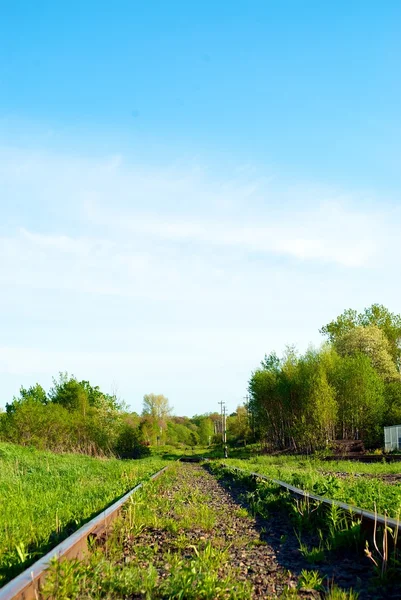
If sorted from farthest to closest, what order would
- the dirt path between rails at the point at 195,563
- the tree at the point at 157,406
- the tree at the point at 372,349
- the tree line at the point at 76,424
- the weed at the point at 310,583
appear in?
the tree at the point at 157,406
the tree at the point at 372,349
the tree line at the point at 76,424
the weed at the point at 310,583
the dirt path between rails at the point at 195,563

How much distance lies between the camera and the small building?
34.8 meters

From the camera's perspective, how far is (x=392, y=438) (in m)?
35.6

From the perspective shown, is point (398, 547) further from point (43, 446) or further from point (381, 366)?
point (381, 366)

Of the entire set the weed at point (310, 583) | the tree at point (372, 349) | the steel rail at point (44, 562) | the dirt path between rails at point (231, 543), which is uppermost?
the tree at point (372, 349)

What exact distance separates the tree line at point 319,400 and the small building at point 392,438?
2.86 metres

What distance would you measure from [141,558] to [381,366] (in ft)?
163

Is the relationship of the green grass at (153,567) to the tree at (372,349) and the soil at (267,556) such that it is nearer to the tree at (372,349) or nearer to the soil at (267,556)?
the soil at (267,556)

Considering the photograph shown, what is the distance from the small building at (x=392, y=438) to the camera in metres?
34.8

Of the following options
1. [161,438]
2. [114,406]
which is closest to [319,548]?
[114,406]

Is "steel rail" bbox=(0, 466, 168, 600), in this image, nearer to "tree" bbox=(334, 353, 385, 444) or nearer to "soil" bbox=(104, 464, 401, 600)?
"soil" bbox=(104, 464, 401, 600)

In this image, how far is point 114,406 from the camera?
187 feet

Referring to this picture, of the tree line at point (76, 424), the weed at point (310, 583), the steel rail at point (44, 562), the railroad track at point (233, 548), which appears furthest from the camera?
the tree line at point (76, 424)

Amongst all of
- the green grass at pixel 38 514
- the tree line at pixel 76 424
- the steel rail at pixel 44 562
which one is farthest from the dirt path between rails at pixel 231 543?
the tree line at pixel 76 424

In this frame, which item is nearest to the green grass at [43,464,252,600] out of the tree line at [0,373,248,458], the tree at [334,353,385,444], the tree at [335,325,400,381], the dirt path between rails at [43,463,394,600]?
the dirt path between rails at [43,463,394,600]
